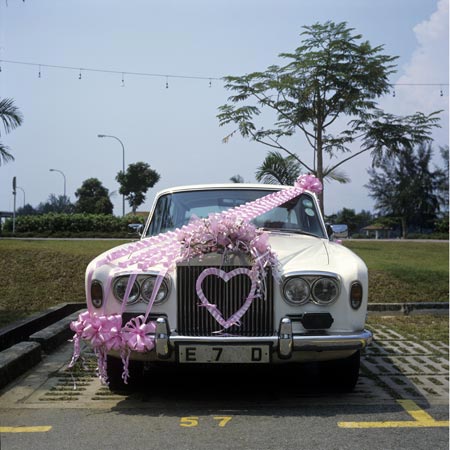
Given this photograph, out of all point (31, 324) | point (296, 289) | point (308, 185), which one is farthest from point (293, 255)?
point (31, 324)

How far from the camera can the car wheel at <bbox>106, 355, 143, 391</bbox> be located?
14.6 ft

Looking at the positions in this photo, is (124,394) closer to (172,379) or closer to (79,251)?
(172,379)

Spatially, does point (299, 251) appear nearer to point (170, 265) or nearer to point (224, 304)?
point (224, 304)

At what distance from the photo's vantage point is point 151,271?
165 inches

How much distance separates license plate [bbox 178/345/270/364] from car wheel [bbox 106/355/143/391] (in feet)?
2.32

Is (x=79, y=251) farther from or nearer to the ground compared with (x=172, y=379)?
farther from the ground

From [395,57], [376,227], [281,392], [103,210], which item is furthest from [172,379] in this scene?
[376,227]

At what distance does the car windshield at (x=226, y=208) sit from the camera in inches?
219

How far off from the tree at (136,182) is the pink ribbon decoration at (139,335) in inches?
1839

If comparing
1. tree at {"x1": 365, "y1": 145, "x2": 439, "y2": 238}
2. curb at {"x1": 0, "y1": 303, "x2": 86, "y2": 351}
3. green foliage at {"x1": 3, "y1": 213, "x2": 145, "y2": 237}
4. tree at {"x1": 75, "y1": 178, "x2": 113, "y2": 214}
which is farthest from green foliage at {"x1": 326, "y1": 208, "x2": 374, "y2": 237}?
curb at {"x1": 0, "y1": 303, "x2": 86, "y2": 351}

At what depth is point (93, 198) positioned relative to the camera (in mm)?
61938

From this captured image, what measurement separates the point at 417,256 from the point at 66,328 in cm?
1067

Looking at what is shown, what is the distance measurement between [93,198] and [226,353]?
59.8 meters

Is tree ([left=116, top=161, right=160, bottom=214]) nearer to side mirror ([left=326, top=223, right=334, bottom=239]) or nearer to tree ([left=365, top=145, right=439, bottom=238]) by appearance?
tree ([left=365, top=145, right=439, bottom=238])
